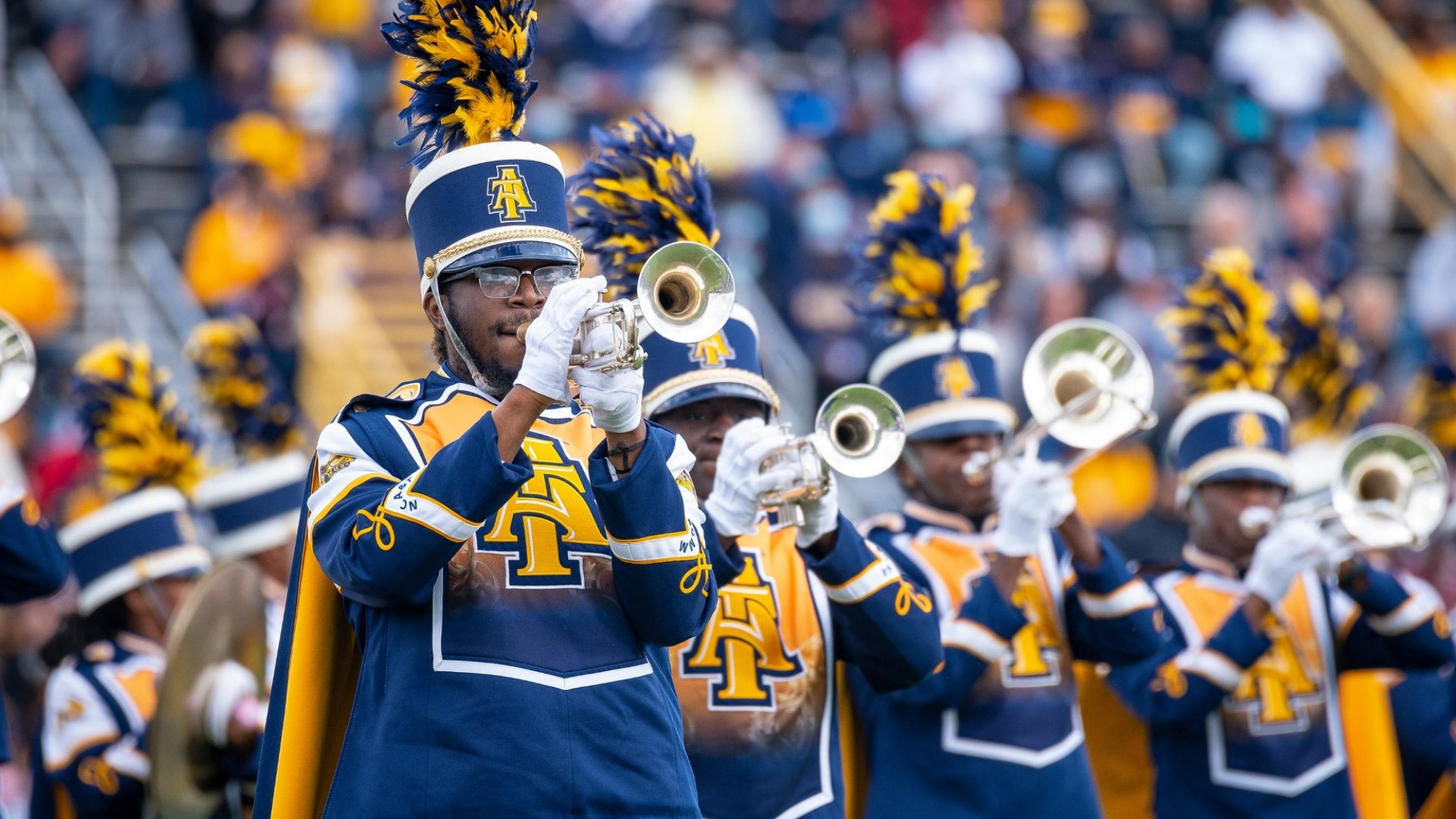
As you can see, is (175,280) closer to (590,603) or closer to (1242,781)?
(1242,781)

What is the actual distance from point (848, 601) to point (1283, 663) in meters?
2.11

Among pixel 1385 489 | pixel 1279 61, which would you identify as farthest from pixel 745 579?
pixel 1279 61

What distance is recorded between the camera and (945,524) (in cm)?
604

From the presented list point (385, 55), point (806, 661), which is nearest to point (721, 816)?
point (806, 661)

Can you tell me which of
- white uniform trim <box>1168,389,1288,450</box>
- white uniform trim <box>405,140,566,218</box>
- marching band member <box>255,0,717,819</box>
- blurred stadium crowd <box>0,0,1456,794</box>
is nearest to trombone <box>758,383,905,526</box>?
marching band member <box>255,0,717,819</box>

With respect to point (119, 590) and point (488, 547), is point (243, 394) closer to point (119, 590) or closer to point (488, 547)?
point (119, 590)

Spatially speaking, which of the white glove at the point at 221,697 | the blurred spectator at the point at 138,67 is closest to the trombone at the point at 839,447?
the white glove at the point at 221,697

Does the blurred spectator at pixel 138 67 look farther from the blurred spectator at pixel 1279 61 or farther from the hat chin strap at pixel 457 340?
the hat chin strap at pixel 457 340

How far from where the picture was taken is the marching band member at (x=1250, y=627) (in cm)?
628

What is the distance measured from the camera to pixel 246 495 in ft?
24.6

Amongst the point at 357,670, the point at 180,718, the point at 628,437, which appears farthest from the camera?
the point at 180,718

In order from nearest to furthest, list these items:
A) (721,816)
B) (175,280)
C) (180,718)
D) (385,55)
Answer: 1. (721,816)
2. (180,718)
3. (175,280)
4. (385,55)

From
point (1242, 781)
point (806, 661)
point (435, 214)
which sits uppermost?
point (435, 214)

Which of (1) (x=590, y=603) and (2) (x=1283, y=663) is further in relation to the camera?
(2) (x=1283, y=663)
